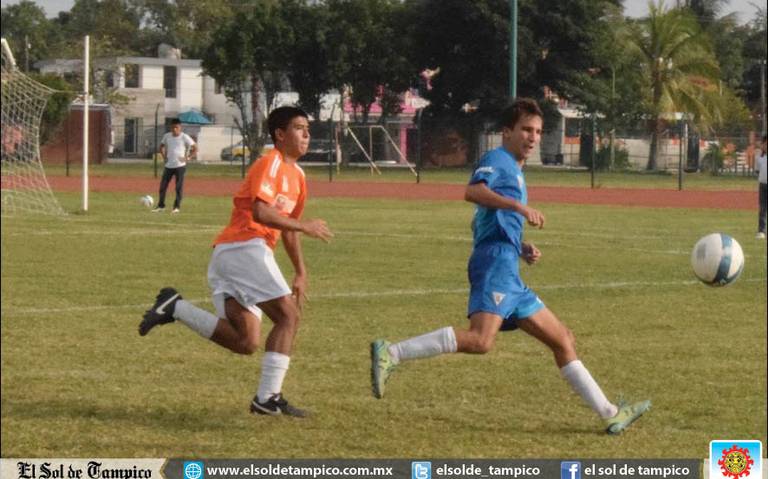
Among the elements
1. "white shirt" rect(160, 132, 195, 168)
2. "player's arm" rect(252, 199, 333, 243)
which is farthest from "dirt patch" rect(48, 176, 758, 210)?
"player's arm" rect(252, 199, 333, 243)

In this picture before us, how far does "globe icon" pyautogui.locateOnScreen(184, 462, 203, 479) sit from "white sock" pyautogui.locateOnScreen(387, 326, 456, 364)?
1904 millimetres

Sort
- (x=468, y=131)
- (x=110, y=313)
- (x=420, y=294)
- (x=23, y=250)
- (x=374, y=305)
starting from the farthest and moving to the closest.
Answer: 1. (x=468, y=131)
2. (x=23, y=250)
3. (x=420, y=294)
4. (x=374, y=305)
5. (x=110, y=313)

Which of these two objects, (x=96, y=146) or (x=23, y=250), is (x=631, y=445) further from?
(x=96, y=146)

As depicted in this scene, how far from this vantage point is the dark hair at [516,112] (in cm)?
518

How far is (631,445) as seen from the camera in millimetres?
9578

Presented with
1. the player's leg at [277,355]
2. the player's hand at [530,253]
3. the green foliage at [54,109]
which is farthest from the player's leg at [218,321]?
the green foliage at [54,109]

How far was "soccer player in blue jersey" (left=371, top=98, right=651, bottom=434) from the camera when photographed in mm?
5145

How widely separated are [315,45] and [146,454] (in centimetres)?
5600

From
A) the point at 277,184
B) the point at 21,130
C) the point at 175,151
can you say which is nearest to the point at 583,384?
the point at 277,184

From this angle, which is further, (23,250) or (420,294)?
(23,250)

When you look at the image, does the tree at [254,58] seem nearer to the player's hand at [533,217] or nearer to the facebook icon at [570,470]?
the player's hand at [533,217]

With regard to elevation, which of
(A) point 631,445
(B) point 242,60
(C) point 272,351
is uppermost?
(B) point 242,60

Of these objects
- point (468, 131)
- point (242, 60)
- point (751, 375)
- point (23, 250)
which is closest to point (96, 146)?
point (242, 60)

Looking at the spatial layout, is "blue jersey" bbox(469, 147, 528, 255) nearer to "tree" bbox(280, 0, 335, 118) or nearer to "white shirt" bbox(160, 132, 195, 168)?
"white shirt" bbox(160, 132, 195, 168)
